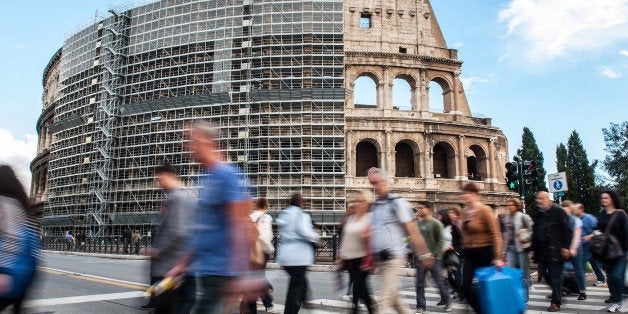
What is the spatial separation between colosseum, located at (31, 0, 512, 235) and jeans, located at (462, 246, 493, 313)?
63.8ft

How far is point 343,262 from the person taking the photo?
15.6 feet

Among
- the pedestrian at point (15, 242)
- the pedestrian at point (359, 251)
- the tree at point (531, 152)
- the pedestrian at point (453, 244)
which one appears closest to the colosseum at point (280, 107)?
the tree at point (531, 152)

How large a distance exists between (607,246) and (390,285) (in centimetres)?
389

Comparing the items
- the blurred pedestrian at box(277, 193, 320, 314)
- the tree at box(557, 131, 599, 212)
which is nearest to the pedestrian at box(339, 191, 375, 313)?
the blurred pedestrian at box(277, 193, 320, 314)

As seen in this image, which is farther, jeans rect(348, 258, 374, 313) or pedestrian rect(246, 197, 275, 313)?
pedestrian rect(246, 197, 275, 313)


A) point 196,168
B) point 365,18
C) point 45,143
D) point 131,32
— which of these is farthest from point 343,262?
point 45,143

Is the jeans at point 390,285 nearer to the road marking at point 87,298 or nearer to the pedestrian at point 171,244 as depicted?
the pedestrian at point 171,244

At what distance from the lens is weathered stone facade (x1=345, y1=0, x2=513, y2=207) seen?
86.6ft

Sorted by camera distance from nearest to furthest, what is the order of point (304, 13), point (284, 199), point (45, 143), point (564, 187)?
point (564, 187) → point (284, 199) → point (304, 13) → point (45, 143)

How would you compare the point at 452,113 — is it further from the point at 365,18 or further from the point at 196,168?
the point at 196,168

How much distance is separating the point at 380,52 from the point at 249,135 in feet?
32.8

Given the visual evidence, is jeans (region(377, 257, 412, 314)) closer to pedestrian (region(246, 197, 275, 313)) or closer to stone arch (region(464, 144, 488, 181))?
pedestrian (region(246, 197, 275, 313))

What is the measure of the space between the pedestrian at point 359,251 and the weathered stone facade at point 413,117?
2091cm

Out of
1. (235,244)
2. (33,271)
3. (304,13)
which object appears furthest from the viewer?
(304,13)
